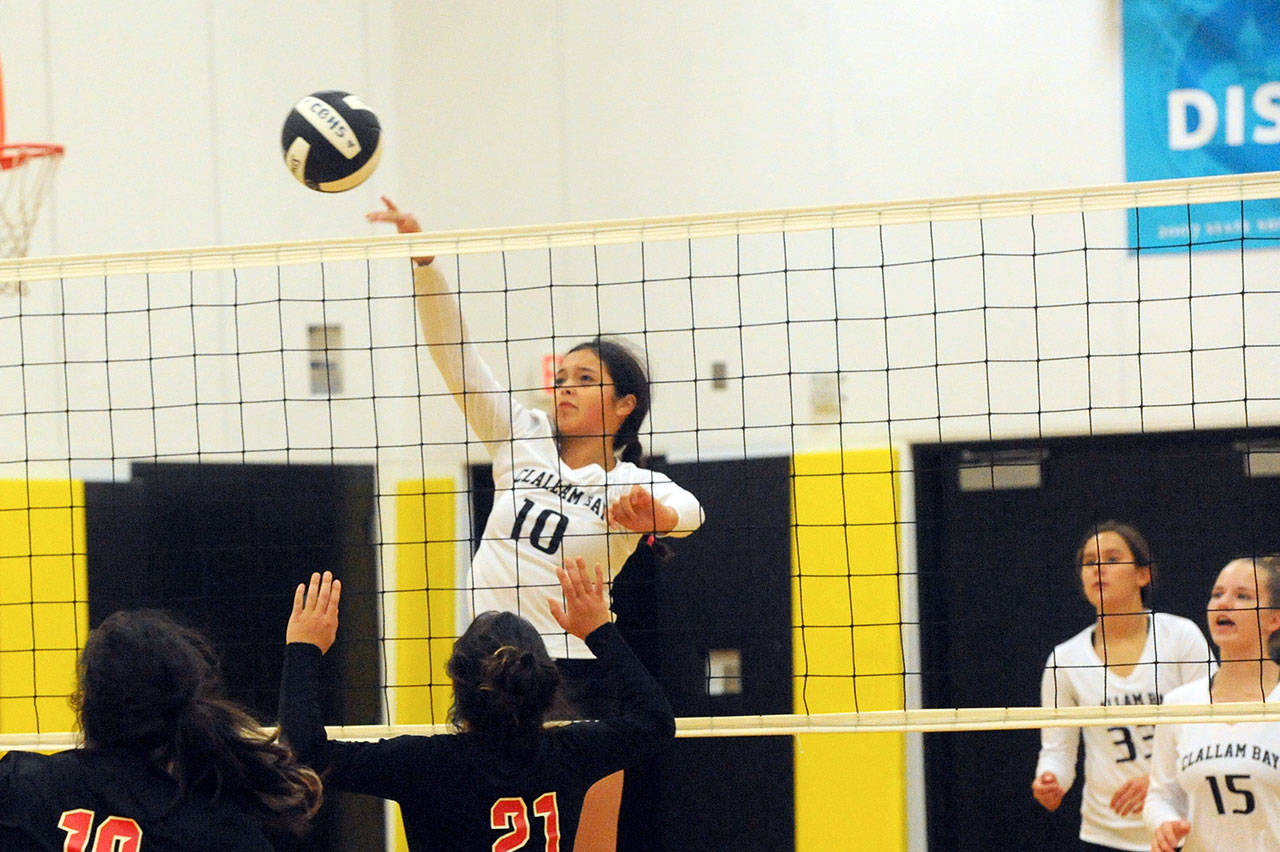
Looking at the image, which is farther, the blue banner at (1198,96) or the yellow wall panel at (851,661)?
the blue banner at (1198,96)

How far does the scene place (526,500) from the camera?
3547mm

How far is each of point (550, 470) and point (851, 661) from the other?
2.16 meters

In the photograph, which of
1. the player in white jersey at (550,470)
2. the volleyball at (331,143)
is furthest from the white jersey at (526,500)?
the volleyball at (331,143)

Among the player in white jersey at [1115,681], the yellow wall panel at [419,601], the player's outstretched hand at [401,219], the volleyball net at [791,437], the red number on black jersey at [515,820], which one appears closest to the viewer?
the red number on black jersey at [515,820]

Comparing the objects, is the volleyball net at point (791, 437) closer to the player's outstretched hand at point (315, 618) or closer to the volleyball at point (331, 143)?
the volleyball at point (331, 143)

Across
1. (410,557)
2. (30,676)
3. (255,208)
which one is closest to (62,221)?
(255,208)

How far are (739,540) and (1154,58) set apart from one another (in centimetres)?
261

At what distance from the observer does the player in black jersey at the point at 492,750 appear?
2480 mm

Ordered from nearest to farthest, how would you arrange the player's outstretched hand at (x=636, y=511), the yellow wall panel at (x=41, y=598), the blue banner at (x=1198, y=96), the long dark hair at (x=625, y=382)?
the player's outstretched hand at (x=636, y=511) → the long dark hair at (x=625, y=382) → the yellow wall panel at (x=41, y=598) → the blue banner at (x=1198, y=96)

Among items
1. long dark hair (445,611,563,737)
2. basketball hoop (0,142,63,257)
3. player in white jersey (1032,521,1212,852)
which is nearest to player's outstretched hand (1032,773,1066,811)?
player in white jersey (1032,521,1212,852)

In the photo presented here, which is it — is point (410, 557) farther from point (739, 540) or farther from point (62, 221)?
point (62, 221)

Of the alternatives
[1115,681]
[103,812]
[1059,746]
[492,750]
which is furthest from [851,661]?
[103,812]

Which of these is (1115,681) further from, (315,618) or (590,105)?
(590,105)

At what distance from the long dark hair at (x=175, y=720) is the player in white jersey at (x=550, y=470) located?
1.09 m
